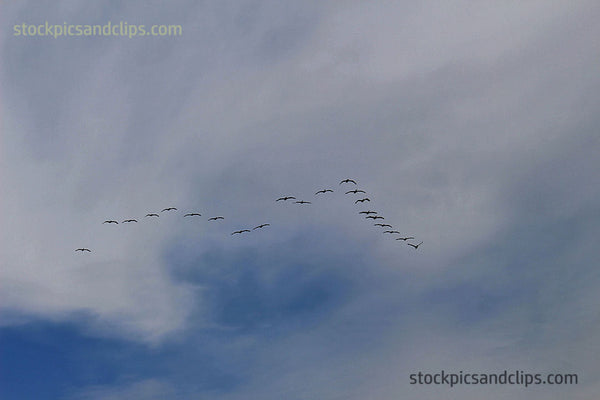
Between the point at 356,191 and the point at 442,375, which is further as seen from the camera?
the point at 356,191

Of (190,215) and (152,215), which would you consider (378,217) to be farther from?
(152,215)

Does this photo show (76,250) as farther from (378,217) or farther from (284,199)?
(378,217)

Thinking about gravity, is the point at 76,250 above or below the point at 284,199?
below

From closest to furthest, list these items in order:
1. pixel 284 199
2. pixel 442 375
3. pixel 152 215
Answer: pixel 442 375, pixel 284 199, pixel 152 215

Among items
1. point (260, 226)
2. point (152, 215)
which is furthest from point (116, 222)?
point (260, 226)

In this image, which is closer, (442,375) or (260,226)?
(442,375)

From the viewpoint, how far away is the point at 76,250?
19638 centimetres

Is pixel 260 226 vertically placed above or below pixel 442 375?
above

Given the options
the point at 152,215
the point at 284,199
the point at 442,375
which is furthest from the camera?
the point at 152,215

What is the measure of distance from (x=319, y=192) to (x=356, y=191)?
1232 centimetres

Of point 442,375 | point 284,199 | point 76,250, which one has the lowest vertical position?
point 442,375

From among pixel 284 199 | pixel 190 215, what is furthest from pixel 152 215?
pixel 284 199

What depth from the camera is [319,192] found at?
7446 inches

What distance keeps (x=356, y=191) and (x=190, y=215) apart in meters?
58.3
